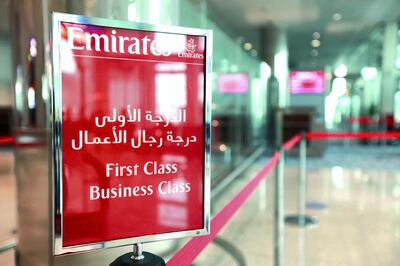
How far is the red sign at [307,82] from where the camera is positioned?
16.8 metres

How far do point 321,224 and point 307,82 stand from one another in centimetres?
1289

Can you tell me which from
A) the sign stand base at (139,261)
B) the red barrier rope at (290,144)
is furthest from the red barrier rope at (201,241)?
the red barrier rope at (290,144)

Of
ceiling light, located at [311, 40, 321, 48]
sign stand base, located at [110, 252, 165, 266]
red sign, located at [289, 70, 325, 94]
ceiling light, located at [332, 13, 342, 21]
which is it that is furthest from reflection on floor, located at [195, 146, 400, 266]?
ceiling light, located at [311, 40, 321, 48]

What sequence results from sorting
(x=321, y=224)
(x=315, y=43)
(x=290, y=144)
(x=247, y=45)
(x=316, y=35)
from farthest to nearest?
(x=315, y=43), (x=247, y=45), (x=316, y=35), (x=321, y=224), (x=290, y=144)

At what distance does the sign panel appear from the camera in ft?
3.99

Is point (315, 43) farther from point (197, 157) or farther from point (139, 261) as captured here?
point (139, 261)

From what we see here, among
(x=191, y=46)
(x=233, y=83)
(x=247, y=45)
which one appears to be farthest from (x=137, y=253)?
(x=247, y=45)

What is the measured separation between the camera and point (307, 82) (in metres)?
16.9

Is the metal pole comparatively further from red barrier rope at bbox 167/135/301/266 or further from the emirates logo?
the emirates logo

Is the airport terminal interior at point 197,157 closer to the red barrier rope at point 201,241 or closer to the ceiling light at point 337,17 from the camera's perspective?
the red barrier rope at point 201,241

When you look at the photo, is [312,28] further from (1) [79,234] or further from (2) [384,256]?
(1) [79,234]

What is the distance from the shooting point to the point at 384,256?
3.71 m

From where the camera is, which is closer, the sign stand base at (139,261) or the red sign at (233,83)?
the sign stand base at (139,261)

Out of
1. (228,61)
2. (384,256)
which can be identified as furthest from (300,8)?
(384,256)
